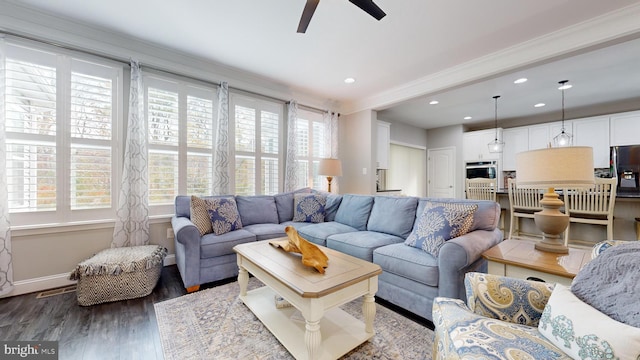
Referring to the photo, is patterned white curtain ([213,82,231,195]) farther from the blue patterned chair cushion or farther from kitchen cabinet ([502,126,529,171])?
kitchen cabinet ([502,126,529,171])

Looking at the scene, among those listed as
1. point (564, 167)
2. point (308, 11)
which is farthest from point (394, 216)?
point (308, 11)

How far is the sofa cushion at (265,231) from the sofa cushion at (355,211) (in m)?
0.82

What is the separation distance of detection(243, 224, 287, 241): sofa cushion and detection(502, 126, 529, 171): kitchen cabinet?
5740mm

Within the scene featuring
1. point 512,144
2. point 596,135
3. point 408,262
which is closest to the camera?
point 408,262

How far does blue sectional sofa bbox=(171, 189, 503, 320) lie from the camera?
5.89ft

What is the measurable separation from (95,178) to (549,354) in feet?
12.3

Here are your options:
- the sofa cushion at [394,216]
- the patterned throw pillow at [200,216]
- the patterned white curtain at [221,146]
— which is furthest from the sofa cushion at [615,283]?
the patterned white curtain at [221,146]

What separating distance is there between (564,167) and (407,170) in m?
5.57

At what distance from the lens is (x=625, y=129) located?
442 centimetres

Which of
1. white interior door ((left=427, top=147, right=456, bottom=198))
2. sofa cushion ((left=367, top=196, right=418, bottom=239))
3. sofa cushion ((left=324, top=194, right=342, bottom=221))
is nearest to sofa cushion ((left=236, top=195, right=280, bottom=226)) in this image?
sofa cushion ((left=324, top=194, right=342, bottom=221))

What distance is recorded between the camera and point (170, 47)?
2.95 metres

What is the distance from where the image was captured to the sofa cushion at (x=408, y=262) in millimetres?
1808

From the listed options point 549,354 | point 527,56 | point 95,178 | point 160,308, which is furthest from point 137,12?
point 527,56

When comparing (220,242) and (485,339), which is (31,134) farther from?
(485,339)
